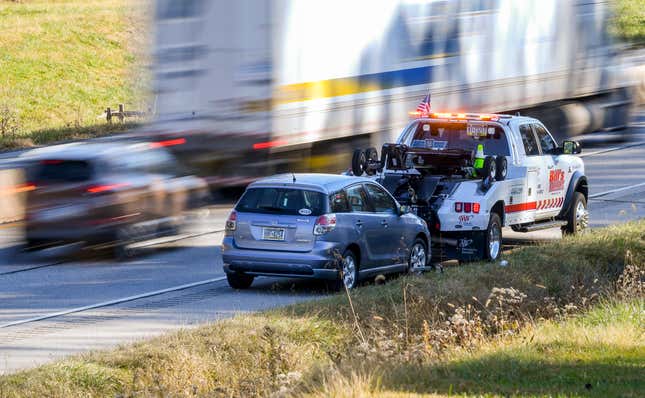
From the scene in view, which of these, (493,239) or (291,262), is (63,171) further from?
(493,239)

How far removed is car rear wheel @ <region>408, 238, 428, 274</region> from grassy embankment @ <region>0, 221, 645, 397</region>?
1304 millimetres

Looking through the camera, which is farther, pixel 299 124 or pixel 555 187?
pixel 299 124

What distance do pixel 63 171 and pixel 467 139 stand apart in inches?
233

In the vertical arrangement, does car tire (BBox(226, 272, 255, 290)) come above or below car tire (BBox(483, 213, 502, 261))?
below

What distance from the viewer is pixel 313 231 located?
1484 cm

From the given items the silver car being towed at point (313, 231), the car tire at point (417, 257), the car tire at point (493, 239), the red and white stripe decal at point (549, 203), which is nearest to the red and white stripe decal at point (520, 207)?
the red and white stripe decal at point (549, 203)

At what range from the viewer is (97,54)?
5419cm

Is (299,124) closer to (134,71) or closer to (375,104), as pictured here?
(375,104)

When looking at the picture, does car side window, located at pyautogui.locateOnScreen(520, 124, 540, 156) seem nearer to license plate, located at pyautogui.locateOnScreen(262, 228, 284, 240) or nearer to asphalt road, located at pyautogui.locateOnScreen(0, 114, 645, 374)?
asphalt road, located at pyautogui.locateOnScreen(0, 114, 645, 374)

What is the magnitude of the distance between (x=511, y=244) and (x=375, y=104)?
4953mm

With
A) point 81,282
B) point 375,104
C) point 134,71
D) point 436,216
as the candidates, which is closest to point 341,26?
point 375,104

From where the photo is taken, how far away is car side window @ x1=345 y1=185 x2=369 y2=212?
1545 centimetres

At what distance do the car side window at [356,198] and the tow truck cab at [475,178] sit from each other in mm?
1134

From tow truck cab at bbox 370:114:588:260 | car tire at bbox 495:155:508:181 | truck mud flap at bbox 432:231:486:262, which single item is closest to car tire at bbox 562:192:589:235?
tow truck cab at bbox 370:114:588:260
